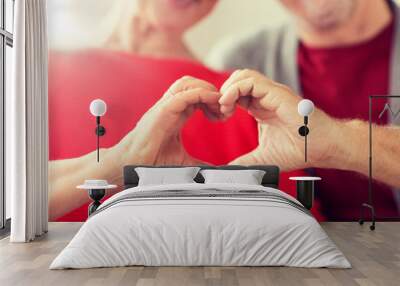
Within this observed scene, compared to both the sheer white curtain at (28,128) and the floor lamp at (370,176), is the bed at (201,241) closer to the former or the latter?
the sheer white curtain at (28,128)

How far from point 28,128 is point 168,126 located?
2.00m

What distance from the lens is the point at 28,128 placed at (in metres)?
6.45

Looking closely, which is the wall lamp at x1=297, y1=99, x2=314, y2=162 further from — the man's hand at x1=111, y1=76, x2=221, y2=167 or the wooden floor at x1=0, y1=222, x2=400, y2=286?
the wooden floor at x1=0, y1=222, x2=400, y2=286

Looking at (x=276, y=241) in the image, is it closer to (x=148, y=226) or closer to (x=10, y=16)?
(x=148, y=226)

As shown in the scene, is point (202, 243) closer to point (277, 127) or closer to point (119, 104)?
point (277, 127)

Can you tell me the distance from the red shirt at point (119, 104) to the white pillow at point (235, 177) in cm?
70

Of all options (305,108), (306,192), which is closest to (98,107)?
(305,108)

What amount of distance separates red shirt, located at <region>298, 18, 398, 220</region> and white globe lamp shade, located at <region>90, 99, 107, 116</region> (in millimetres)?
2610

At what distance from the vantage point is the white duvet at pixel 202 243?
4859 mm

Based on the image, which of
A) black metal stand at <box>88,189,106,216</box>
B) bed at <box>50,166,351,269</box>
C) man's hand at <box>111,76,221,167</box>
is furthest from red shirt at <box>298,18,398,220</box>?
bed at <box>50,166,351,269</box>

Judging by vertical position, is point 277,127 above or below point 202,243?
above

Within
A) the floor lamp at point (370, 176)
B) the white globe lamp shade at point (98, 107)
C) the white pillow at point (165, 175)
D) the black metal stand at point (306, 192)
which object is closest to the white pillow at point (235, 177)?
the white pillow at point (165, 175)

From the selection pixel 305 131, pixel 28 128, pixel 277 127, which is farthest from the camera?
pixel 277 127

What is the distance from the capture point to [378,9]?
7922 mm
